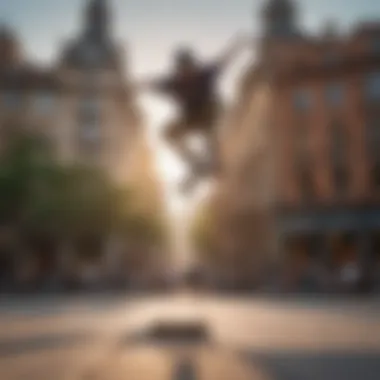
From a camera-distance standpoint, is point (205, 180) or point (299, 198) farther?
point (299, 198)

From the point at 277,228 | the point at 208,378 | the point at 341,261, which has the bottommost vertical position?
the point at 341,261

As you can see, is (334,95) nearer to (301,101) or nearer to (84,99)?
(301,101)

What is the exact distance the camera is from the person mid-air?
927 centimetres

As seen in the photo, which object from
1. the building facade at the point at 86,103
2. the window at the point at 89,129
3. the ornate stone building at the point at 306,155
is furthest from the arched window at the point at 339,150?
the window at the point at 89,129

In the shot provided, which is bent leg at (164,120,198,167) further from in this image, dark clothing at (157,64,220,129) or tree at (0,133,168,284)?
tree at (0,133,168,284)

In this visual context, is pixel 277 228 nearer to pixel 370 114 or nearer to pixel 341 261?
pixel 341 261

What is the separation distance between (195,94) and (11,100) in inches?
165

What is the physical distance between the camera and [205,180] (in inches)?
367

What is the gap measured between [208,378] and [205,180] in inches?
89.8

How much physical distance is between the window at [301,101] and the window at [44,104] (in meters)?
4.40

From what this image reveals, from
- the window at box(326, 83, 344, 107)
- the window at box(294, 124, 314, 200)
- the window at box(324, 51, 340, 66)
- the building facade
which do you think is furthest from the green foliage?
the window at box(324, 51, 340, 66)

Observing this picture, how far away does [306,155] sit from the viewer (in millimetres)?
16781

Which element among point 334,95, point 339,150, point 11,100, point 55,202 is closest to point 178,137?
point 11,100

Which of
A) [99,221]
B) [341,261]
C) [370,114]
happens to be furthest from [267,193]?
[99,221]
